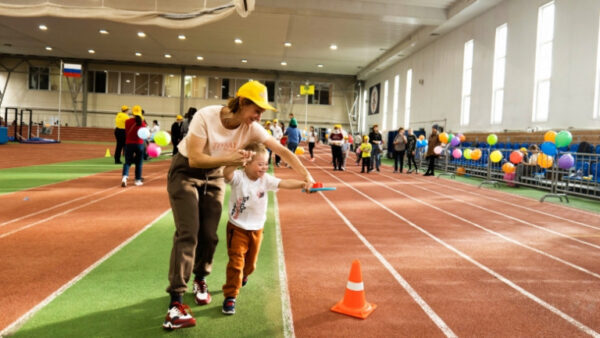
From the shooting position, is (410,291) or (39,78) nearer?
(410,291)

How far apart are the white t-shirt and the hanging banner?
122 ft

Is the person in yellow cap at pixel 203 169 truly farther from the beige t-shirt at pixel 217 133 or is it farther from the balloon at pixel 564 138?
the balloon at pixel 564 138

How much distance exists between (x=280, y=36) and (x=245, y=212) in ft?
89.7

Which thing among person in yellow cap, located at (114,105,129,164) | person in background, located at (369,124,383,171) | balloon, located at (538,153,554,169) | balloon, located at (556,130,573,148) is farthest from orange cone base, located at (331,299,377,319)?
person in background, located at (369,124,383,171)

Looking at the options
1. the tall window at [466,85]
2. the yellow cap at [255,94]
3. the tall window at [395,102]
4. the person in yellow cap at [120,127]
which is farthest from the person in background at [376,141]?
the tall window at [395,102]

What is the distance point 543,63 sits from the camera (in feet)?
53.4

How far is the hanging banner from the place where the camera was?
39688 millimetres

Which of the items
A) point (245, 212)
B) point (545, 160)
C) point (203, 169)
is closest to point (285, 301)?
point (245, 212)

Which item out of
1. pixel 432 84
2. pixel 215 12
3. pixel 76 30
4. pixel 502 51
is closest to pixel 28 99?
pixel 76 30

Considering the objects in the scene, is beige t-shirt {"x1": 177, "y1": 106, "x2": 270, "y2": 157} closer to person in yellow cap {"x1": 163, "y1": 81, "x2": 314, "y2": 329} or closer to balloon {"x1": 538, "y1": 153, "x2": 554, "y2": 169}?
person in yellow cap {"x1": 163, "y1": 81, "x2": 314, "y2": 329}

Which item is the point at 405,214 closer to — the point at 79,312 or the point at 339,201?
the point at 339,201

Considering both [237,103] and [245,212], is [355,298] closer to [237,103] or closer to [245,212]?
[245,212]

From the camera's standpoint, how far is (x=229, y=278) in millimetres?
→ 3477

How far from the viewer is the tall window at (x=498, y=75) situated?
63.6 feet
